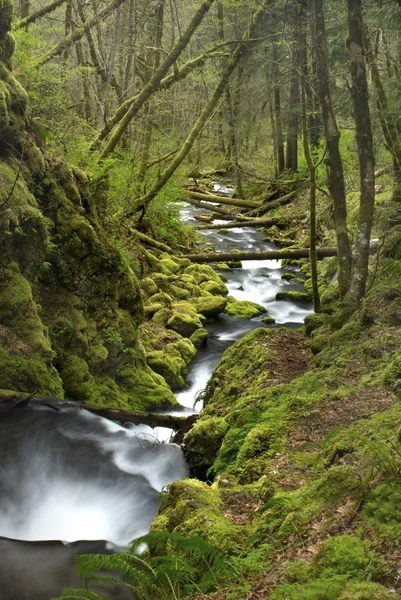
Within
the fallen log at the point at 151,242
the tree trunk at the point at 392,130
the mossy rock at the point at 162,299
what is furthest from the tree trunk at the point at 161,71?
the tree trunk at the point at 392,130

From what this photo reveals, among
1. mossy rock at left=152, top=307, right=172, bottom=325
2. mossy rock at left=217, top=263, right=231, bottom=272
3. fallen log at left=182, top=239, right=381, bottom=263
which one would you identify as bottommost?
mossy rock at left=217, top=263, right=231, bottom=272

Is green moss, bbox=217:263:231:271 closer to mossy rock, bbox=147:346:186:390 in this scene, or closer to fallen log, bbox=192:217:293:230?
fallen log, bbox=192:217:293:230

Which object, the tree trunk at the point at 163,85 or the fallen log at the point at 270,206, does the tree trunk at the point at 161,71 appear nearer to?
the tree trunk at the point at 163,85

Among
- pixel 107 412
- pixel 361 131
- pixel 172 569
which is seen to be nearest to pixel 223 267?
pixel 361 131

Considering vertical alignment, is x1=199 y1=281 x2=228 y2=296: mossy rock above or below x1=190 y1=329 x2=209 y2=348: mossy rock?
A: above

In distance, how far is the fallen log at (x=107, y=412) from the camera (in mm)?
6051

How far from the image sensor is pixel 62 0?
42.3 ft

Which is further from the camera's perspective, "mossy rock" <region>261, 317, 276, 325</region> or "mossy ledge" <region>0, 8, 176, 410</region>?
"mossy rock" <region>261, 317, 276, 325</region>

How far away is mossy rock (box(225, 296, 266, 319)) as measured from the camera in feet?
46.6

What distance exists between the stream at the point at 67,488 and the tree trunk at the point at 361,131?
3976mm

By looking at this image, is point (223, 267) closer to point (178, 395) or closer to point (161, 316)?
point (161, 316)

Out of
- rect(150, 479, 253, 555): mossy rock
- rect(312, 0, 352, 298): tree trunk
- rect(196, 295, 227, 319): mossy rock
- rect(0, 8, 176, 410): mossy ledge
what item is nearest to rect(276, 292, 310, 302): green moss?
rect(196, 295, 227, 319): mossy rock

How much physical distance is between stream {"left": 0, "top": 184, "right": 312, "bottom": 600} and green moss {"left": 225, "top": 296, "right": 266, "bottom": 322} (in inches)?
295

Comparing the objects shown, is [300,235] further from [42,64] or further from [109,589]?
[109,589]
